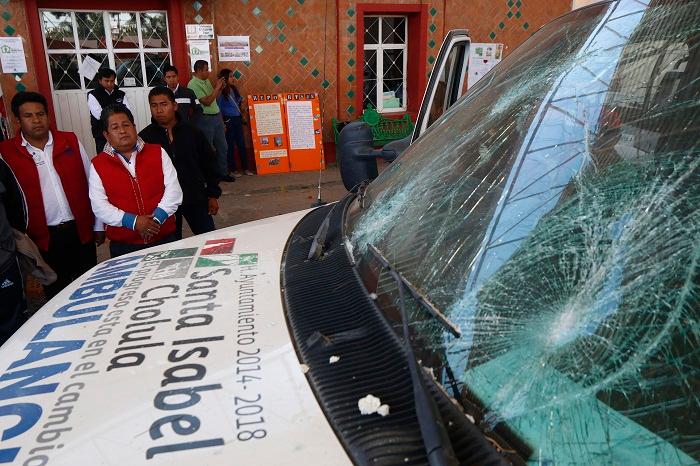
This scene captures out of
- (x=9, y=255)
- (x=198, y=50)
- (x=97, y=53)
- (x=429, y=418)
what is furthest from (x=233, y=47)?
(x=429, y=418)

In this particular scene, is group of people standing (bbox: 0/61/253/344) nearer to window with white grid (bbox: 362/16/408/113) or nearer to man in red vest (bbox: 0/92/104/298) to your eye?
man in red vest (bbox: 0/92/104/298)

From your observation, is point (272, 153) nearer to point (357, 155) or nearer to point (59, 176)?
point (59, 176)

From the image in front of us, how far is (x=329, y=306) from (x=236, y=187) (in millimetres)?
7432

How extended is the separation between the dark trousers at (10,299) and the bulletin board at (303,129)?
259 inches

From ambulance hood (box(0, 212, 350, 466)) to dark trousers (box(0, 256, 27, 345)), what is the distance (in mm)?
1534

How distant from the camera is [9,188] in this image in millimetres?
3209

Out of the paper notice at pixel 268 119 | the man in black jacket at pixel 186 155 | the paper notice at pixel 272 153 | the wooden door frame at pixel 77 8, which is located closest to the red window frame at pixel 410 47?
the paper notice at pixel 268 119

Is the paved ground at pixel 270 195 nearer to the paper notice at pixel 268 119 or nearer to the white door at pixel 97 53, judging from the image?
the paper notice at pixel 268 119

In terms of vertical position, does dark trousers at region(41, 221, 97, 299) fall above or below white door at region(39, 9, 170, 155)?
below

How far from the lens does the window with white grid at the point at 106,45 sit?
8.41 metres

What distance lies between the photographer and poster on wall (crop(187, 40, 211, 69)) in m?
8.80

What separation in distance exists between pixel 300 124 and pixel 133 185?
6.55 metres

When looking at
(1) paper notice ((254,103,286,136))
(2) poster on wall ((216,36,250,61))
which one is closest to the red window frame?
(1) paper notice ((254,103,286,136))

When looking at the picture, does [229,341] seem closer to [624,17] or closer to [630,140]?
[630,140]
